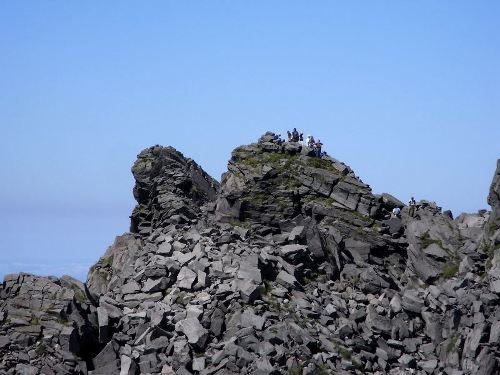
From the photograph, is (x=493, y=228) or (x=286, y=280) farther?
(x=493, y=228)

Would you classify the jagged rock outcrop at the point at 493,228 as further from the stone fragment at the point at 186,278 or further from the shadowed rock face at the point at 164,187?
the shadowed rock face at the point at 164,187

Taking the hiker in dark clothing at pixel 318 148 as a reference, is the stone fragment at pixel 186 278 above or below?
below

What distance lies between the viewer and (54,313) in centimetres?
7331

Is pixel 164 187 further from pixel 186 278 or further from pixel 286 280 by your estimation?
pixel 286 280

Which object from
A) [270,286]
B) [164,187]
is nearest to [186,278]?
[270,286]

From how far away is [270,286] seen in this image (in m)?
79.3

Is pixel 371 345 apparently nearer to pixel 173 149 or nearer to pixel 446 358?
pixel 446 358

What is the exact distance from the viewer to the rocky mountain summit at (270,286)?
7150cm

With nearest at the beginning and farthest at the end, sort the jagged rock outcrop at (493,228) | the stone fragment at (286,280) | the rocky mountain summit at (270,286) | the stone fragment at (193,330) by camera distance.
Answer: the rocky mountain summit at (270,286) < the stone fragment at (193,330) < the stone fragment at (286,280) < the jagged rock outcrop at (493,228)

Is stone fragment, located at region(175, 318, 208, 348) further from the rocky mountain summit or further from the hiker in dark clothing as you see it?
the hiker in dark clothing

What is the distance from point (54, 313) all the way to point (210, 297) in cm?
1223

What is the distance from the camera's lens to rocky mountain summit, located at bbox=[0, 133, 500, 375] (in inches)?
Answer: 2815

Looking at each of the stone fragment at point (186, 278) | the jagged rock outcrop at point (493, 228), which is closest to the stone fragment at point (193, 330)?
the stone fragment at point (186, 278)

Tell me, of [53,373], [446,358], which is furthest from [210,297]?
[446,358]
